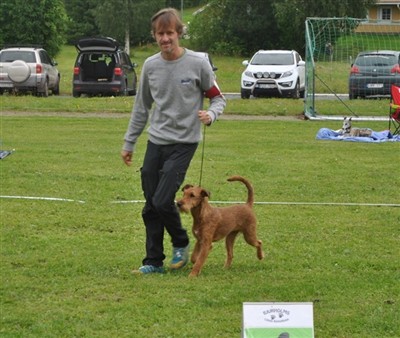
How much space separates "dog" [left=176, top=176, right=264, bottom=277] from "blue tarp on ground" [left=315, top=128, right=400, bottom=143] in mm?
10423

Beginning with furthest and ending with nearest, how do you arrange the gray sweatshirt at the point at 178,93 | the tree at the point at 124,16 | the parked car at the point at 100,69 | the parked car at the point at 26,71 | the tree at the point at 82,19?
the tree at the point at 82,19 < the tree at the point at 124,16 < the parked car at the point at 100,69 < the parked car at the point at 26,71 < the gray sweatshirt at the point at 178,93

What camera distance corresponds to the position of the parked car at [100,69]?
28.6m

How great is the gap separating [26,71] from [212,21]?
3487cm

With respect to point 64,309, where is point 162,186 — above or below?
above

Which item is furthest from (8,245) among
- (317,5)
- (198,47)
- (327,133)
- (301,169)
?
(198,47)

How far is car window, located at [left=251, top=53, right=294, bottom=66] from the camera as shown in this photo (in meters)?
29.6

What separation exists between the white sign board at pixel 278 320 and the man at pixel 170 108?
8.68 feet

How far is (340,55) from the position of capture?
25328mm

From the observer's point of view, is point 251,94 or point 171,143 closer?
point 171,143

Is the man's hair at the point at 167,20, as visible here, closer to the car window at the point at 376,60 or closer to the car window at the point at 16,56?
the car window at the point at 376,60

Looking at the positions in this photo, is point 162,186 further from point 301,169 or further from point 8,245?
point 301,169

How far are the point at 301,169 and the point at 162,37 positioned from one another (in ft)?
22.4

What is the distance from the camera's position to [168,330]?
5.84 metres

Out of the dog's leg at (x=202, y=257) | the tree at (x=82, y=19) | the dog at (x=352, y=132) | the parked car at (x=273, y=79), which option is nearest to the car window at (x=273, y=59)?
the parked car at (x=273, y=79)
